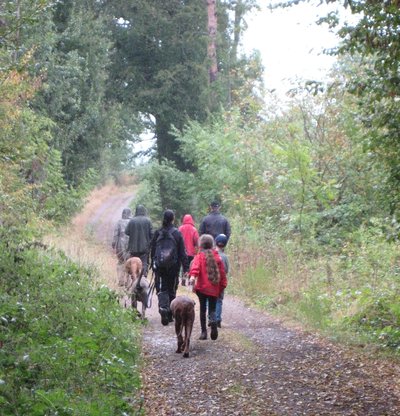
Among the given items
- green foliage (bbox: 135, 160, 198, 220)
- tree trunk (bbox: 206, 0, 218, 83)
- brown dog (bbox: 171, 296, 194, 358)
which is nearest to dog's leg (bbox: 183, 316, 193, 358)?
brown dog (bbox: 171, 296, 194, 358)

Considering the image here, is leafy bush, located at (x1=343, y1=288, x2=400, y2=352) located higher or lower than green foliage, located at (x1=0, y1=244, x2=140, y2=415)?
lower

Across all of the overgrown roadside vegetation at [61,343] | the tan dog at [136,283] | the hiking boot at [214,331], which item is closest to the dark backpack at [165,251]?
the tan dog at [136,283]

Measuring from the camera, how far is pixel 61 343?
748 centimetres

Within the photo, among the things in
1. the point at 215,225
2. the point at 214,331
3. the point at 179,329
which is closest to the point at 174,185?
the point at 215,225

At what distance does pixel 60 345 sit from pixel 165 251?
4.46 m

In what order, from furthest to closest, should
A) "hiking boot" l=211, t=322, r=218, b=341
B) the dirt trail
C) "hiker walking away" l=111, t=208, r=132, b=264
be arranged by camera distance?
"hiker walking away" l=111, t=208, r=132, b=264 < "hiking boot" l=211, t=322, r=218, b=341 < the dirt trail

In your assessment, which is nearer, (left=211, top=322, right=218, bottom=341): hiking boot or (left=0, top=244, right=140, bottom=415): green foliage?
(left=0, top=244, right=140, bottom=415): green foliage

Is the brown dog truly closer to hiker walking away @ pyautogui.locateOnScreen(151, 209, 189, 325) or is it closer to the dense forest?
the dense forest

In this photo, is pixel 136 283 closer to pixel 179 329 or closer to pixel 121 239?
pixel 121 239

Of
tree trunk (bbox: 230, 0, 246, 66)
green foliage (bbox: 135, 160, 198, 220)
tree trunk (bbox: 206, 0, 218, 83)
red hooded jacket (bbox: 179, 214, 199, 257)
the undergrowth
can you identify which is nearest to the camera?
the undergrowth

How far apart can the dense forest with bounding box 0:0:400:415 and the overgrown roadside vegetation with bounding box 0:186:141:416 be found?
0.03 metres

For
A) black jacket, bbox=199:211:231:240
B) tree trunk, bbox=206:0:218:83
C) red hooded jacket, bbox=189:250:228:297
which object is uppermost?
tree trunk, bbox=206:0:218:83

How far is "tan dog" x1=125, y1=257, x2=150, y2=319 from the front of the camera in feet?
41.5

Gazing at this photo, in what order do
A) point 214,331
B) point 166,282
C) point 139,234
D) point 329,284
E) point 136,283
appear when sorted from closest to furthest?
1. point 214,331
2. point 166,282
3. point 136,283
4. point 139,234
5. point 329,284
